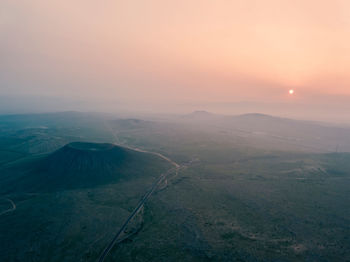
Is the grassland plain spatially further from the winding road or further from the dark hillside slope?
the dark hillside slope

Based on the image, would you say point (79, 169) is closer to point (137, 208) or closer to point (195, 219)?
point (137, 208)

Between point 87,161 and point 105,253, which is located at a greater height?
point 87,161

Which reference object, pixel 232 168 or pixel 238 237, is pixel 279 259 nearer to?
pixel 238 237

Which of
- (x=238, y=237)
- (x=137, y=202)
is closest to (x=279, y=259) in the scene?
(x=238, y=237)

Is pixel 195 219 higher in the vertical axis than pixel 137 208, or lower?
higher

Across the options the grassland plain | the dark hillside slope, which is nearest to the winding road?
the grassland plain

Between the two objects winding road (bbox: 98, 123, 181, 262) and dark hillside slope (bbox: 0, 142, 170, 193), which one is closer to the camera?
winding road (bbox: 98, 123, 181, 262)

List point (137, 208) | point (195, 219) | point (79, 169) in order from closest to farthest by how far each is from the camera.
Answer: point (195, 219) < point (137, 208) < point (79, 169)

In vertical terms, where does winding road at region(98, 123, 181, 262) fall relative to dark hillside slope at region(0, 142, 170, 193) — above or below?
below

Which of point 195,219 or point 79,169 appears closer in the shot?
point 195,219

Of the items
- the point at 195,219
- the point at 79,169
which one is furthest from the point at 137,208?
the point at 79,169

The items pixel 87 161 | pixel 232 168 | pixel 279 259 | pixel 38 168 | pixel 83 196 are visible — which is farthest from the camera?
pixel 232 168
